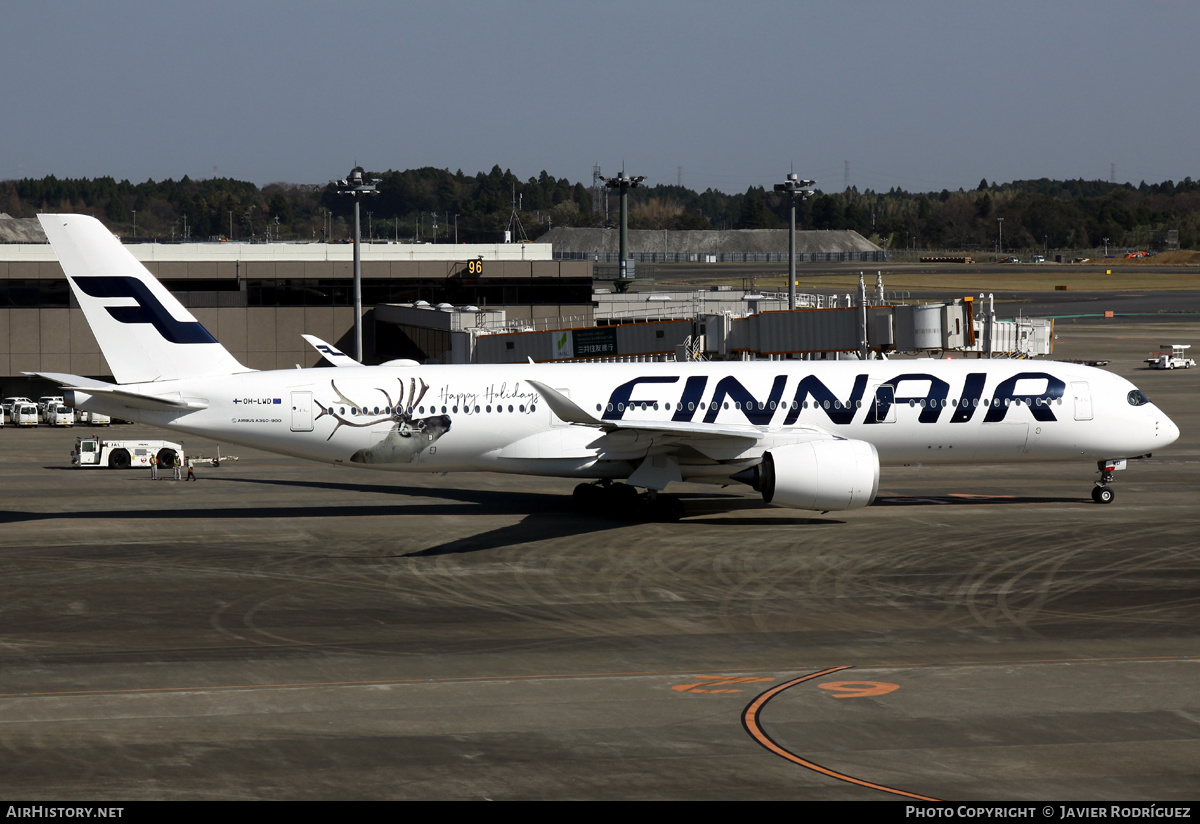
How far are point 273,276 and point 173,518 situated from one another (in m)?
45.9

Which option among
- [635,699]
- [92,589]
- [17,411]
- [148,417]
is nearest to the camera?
[635,699]

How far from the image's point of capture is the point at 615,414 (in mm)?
34438

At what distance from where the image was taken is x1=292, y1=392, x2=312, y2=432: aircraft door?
34000 millimetres

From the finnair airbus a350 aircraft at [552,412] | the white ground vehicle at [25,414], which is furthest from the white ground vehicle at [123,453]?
the white ground vehicle at [25,414]

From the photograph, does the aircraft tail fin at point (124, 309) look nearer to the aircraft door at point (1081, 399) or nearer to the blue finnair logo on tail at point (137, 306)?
the blue finnair logo on tail at point (137, 306)

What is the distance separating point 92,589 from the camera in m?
25.8

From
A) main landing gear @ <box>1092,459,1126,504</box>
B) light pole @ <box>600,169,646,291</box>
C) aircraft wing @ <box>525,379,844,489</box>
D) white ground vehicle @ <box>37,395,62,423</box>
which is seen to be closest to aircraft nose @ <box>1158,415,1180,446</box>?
main landing gear @ <box>1092,459,1126,504</box>

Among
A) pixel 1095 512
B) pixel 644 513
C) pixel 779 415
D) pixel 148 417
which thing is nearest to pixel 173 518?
pixel 148 417

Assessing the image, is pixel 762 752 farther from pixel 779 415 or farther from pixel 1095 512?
pixel 1095 512

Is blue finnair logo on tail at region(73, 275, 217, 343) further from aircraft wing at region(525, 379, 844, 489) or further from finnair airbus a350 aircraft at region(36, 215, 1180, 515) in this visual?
aircraft wing at region(525, 379, 844, 489)

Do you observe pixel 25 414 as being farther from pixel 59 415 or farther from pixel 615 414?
pixel 615 414

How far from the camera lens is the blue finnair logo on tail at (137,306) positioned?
110 ft

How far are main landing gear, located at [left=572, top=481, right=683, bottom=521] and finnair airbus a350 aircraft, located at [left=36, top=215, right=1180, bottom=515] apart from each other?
0.10m
